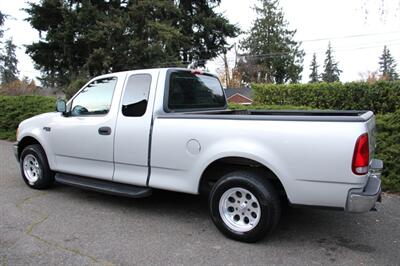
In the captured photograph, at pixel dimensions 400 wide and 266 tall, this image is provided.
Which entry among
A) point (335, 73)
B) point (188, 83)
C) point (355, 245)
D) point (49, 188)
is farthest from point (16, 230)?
point (335, 73)

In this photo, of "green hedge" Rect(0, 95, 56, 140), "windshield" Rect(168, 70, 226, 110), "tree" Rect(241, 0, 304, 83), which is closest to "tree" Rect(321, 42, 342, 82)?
"tree" Rect(241, 0, 304, 83)

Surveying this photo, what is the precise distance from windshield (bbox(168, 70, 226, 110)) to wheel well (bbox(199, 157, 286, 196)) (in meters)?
1.03

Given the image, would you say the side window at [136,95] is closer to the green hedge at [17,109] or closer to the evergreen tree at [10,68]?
the green hedge at [17,109]

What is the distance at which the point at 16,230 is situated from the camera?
437 cm

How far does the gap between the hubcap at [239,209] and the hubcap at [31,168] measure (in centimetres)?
345

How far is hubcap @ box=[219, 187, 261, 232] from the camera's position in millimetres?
4039

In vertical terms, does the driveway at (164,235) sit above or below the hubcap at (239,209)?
below

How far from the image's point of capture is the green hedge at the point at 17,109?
12086 mm

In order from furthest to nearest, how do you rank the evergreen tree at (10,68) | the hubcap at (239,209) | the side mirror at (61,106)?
the evergreen tree at (10,68), the side mirror at (61,106), the hubcap at (239,209)

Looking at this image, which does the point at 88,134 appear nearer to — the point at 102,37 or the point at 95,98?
the point at 95,98

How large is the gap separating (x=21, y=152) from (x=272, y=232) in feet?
14.8

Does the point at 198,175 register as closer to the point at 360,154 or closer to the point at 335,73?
the point at 360,154

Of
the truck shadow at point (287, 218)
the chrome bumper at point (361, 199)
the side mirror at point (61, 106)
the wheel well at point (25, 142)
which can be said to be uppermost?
the side mirror at point (61, 106)

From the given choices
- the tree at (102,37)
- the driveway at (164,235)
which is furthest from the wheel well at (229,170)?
the tree at (102,37)
